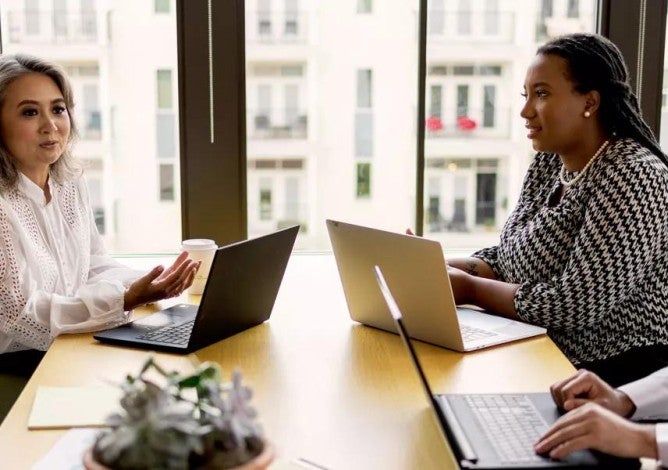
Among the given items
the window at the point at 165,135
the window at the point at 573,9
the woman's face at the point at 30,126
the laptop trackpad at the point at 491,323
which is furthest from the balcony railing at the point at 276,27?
the laptop trackpad at the point at 491,323

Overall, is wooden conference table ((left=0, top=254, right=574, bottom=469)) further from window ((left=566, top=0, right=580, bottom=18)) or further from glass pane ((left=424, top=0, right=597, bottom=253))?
window ((left=566, top=0, right=580, bottom=18))

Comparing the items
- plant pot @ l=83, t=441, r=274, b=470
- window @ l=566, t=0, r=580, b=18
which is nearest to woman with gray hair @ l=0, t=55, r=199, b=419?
plant pot @ l=83, t=441, r=274, b=470

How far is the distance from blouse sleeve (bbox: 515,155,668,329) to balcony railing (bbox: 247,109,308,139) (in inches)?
43.2

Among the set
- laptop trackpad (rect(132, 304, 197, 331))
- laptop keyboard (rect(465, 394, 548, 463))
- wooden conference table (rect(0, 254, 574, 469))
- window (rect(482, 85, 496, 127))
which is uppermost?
window (rect(482, 85, 496, 127))

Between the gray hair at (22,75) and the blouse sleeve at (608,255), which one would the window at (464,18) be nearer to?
the blouse sleeve at (608,255)

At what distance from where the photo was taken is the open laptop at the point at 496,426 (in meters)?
1.16

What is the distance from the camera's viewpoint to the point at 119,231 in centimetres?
284

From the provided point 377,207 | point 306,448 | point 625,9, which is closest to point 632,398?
point 306,448

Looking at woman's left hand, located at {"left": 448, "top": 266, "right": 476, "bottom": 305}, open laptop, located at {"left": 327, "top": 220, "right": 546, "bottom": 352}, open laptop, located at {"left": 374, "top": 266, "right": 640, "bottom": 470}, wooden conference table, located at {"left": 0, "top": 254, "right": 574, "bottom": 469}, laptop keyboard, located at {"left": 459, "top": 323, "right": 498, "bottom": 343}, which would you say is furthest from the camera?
woman's left hand, located at {"left": 448, "top": 266, "right": 476, "bottom": 305}

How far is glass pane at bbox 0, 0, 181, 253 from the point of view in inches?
106

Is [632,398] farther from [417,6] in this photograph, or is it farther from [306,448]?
[417,6]

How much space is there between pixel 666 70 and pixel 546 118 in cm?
93

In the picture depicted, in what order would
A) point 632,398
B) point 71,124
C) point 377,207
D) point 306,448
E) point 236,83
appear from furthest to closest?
point 377,207, point 236,83, point 71,124, point 632,398, point 306,448

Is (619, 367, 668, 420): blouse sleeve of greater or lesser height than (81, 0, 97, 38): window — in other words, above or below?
below
